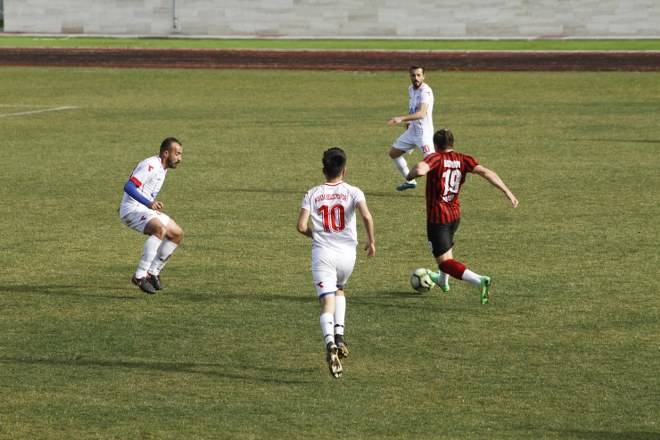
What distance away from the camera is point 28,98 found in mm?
40625

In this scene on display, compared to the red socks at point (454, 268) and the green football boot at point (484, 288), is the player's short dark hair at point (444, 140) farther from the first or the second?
the green football boot at point (484, 288)

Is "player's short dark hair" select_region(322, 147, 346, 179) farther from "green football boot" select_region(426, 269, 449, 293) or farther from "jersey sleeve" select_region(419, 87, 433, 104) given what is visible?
"jersey sleeve" select_region(419, 87, 433, 104)

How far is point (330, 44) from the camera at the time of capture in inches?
2554

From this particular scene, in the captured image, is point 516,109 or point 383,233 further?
point 516,109

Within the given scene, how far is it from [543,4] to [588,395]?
60018mm

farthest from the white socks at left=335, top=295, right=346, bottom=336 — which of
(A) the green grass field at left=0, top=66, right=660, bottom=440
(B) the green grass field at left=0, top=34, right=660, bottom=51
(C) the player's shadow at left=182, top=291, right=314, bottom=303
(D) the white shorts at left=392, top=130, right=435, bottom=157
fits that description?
(B) the green grass field at left=0, top=34, right=660, bottom=51

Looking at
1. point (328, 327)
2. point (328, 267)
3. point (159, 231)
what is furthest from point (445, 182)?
point (159, 231)

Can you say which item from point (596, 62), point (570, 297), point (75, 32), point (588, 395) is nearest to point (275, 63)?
point (596, 62)

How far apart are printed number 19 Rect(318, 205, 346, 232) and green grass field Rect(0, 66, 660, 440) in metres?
1.26

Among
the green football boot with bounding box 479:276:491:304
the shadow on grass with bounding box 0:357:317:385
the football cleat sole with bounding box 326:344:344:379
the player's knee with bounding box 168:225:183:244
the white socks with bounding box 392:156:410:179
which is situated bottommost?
the shadow on grass with bounding box 0:357:317:385

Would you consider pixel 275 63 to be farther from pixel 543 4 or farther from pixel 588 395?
pixel 588 395

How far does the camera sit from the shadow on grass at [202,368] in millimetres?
11076

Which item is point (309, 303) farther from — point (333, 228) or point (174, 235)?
point (333, 228)

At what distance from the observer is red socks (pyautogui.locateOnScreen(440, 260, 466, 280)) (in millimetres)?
13484
